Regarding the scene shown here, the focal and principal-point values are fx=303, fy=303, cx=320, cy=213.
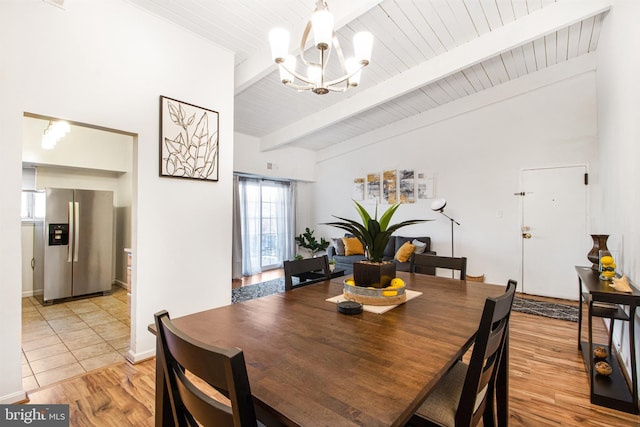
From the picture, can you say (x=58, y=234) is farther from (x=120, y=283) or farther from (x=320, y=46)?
(x=320, y=46)

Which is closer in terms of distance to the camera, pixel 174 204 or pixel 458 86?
pixel 174 204

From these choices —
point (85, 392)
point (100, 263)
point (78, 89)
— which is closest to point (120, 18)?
point (78, 89)

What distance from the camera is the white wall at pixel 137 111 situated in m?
1.94

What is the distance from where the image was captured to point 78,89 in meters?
2.18

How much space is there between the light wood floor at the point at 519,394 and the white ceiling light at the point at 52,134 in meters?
3.24

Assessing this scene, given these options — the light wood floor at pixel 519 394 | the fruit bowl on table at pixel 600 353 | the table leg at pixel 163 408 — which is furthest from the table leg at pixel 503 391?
the table leg at pixel 163 408

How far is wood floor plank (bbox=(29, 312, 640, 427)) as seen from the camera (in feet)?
5.86

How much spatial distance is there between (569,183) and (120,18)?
5497 millimetres

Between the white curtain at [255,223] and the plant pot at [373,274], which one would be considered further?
the white curtain at [255,223]

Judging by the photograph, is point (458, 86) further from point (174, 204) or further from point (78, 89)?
point (78, 89)

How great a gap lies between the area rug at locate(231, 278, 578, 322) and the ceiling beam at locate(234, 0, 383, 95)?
110 inches

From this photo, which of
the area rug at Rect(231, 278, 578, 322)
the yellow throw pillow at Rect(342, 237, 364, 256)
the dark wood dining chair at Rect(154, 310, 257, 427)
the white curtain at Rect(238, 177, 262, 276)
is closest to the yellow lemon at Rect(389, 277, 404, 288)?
the dark wood dining chair at Rect(154, 310, 257, 427)

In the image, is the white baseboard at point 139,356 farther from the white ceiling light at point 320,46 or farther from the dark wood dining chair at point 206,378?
the white ceiling light at point 320,46

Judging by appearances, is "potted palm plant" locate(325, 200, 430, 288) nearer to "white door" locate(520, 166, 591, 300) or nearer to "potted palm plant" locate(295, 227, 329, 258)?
"white door" locate(520, 166, 591, 300)
